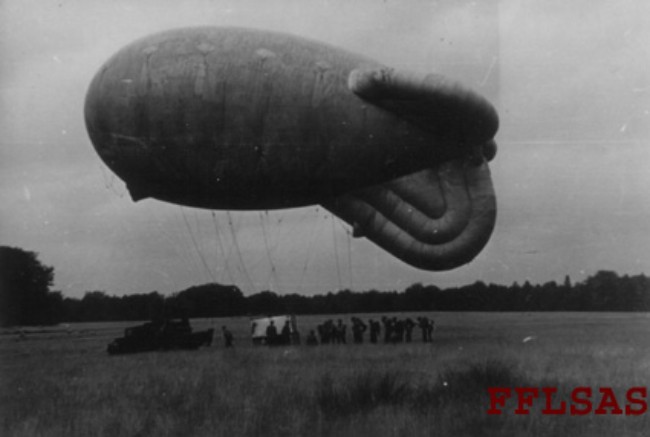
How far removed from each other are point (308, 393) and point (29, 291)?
4093 cm

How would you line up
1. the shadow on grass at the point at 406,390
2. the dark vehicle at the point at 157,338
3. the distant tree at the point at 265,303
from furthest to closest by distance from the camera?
the dark vehicle at the point at 157,338
the distant tree at the point at 265,303
the shadow on grass at the point at 406,390

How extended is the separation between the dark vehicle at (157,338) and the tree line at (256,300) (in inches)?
30.7

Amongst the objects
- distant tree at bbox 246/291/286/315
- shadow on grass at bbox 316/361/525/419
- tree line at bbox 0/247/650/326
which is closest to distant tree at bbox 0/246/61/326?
tree line at bbox 0/247/650/326

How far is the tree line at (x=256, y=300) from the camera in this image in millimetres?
20312

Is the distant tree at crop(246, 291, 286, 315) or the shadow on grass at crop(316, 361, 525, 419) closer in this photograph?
the shadow on grass at crop(316, 361, 525, 419)

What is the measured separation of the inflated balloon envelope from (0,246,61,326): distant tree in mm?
36572

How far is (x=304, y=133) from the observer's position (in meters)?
12.0

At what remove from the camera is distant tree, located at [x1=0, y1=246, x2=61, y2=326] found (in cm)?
4575
